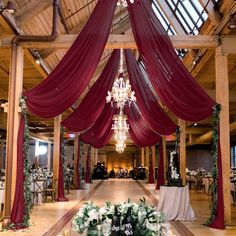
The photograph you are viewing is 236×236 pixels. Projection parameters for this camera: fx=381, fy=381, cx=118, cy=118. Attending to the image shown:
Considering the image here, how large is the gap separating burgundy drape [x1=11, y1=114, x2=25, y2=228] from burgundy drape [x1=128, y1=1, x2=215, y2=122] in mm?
2837

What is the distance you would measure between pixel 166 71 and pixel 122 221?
5161mm

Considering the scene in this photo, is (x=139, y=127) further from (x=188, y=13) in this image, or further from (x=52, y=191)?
(x=188, y=13)

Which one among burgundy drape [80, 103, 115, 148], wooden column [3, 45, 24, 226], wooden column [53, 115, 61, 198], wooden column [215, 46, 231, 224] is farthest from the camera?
burgundy drape [80, 103, 115, 148]

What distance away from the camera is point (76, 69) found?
24.4 ft

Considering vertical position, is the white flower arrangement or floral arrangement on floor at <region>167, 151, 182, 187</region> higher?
floral arrangement on floor at <region>167, 151, 182, 187</region>

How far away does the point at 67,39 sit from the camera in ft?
27.3

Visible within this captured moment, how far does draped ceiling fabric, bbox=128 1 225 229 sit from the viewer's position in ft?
23.7

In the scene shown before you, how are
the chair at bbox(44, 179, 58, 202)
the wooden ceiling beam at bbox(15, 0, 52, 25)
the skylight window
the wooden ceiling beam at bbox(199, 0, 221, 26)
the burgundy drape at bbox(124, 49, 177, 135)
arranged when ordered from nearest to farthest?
the wooden ceiling beam at bbox(15, 0, 52, 25), the wooden ceiling beam at bbox(199, 0, 221, 26), the burgundy drape at bbox(124, 49, 177, 135), the skylight window, the chair at bbox(44, 179, 58, 202)

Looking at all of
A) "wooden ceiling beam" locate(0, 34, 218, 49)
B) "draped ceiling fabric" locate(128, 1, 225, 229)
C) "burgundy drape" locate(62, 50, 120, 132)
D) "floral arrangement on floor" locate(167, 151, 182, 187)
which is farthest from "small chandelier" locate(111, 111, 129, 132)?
"draped ceiling fabric" locate(128, 1, 225, 229)

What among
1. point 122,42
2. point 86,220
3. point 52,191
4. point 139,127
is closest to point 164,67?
point 122,42

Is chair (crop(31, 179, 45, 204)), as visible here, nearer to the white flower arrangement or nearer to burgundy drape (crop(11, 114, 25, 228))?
burgundy drape (crop(11, 114, 25, 228))

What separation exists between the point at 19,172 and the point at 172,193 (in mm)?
3551

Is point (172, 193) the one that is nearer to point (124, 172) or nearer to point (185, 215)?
point (185, 215)

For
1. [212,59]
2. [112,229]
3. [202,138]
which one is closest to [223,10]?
[212,59]
